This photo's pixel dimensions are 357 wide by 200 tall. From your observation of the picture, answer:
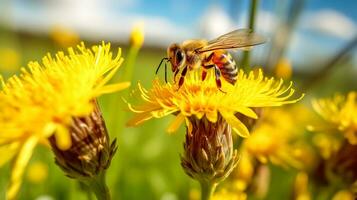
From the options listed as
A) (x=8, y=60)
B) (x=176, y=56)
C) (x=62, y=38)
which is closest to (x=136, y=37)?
(x=176, y=56)

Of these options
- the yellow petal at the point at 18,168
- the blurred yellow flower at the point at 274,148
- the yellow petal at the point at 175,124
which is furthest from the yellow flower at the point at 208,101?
the blurred yellow flower at the point at 274,148

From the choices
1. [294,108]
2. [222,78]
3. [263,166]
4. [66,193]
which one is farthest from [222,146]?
[294,108]

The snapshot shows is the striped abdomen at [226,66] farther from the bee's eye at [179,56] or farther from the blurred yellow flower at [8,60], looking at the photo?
the blurred yellow flower at [8,60]

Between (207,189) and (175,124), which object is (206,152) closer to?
(207,189)

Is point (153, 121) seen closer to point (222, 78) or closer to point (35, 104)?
point (222, 78)

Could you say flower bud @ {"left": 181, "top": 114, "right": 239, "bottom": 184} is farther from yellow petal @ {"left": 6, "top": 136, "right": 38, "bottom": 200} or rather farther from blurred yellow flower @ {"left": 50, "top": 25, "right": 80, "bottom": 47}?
blurred yellow flower @ {"left": 50, "top": 25, "right": 80, "bottom": 47}

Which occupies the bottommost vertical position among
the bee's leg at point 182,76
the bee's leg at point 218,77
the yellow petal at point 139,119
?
the yellow petal at point 139,119
